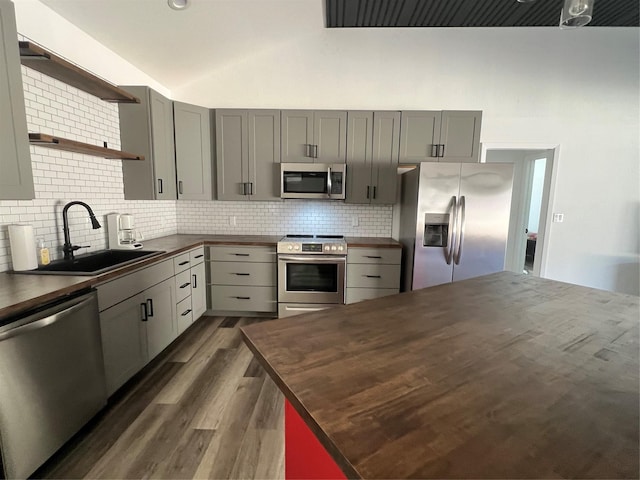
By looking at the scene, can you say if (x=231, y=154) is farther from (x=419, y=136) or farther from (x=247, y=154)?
(x=419, y=136)

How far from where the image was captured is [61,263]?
6.49ft

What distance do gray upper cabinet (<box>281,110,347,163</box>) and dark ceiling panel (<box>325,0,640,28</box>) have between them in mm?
1030

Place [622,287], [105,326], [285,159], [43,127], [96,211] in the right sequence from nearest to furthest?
[105,326] < [43,127] < [96,211] < [285,159] < [622,287]

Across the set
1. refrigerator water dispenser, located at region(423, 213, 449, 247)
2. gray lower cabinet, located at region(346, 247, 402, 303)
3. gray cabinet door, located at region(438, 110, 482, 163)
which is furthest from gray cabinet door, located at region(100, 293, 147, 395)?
gray cabinet door, located at region(438, 110, 482, 163)

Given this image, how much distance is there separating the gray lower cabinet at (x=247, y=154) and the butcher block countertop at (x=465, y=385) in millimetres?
2431

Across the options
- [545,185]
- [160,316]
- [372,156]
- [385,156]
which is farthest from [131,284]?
[545,185]

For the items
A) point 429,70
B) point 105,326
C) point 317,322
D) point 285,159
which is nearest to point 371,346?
point 317,322

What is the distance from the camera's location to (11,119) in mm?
1432

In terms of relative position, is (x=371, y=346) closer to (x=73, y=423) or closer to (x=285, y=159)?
(x=73, y=423)

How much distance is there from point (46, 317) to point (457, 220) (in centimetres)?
299

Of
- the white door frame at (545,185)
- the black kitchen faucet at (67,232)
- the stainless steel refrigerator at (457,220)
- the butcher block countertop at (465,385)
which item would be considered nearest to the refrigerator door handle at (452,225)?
the stainless steel refrigerator at (457,220)

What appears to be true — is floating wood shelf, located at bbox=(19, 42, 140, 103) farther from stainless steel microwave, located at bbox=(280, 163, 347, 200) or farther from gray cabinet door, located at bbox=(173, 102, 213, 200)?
stainless steel microwave, located at bbox=(280, 163, 347, 200)

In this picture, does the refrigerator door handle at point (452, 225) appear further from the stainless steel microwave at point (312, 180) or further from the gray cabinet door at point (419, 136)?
the stainless steel microwave at point (312, 180)

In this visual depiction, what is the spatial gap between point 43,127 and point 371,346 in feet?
8.21
